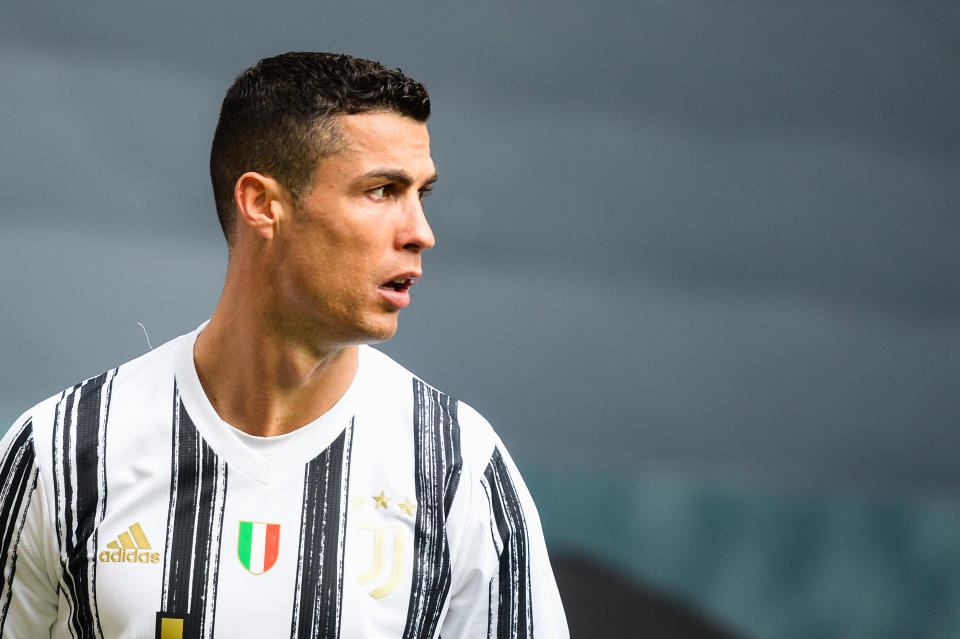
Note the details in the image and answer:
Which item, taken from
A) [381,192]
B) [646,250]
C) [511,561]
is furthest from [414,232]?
[646,250]

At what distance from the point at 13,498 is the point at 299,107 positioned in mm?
561

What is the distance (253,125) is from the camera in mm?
1312

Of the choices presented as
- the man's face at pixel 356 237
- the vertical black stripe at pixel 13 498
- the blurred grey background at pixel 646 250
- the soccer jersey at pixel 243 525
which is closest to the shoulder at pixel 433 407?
the soccer jersey at pixel 243 525

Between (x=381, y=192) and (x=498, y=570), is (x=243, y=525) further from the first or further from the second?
(x=381, y=192)

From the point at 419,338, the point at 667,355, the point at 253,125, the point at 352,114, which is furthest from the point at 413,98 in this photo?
the point at 667,355

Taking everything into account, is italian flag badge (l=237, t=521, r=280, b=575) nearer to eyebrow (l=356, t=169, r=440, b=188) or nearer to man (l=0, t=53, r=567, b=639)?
man (l=0, t=53, r=567, b=639)

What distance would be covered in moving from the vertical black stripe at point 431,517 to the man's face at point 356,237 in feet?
0.58

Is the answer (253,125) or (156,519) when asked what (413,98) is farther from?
(156,519)

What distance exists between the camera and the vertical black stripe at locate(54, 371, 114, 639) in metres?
1.28

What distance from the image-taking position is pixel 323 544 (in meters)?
1.32

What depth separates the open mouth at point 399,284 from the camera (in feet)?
4.20

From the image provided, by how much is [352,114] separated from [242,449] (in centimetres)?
41

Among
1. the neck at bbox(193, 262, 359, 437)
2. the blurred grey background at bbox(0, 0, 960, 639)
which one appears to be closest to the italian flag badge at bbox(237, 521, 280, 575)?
the neck at bbox(193, 262, 359, 437)

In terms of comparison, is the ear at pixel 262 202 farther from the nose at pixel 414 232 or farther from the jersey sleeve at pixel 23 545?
the jersey sleeve at pixel 23 545
